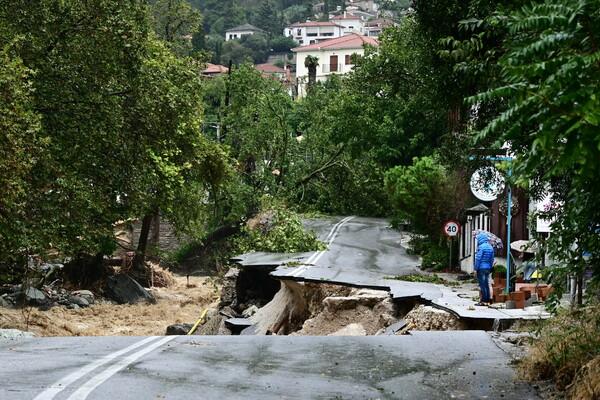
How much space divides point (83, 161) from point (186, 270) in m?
24.4

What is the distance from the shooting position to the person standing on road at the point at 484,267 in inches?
773

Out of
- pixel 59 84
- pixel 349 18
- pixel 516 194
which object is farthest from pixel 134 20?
pixel 349 18

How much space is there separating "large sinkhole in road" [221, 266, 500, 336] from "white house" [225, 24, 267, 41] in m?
141

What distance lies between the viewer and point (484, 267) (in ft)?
65.7

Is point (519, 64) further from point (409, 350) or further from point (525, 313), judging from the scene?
point (525, 313)

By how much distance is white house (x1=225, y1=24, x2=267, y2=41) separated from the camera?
166 metres

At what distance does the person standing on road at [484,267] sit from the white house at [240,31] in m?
147

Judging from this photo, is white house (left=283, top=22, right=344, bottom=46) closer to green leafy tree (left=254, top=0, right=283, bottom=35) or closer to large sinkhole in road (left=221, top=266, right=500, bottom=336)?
green leafy tree (left=254, top=0, right=283, bottom=35)

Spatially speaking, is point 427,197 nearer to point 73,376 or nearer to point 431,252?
point 431,252

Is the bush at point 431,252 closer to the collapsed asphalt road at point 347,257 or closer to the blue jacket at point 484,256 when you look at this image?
the collapsed asphalt road at point 347,257

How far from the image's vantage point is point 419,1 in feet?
Answer: 46.6

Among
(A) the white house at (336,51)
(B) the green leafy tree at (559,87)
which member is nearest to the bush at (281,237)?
(B) the green leafy tree at (559,87)

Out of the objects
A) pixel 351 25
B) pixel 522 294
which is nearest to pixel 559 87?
pixel 522 294

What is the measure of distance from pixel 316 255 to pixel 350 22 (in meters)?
152
